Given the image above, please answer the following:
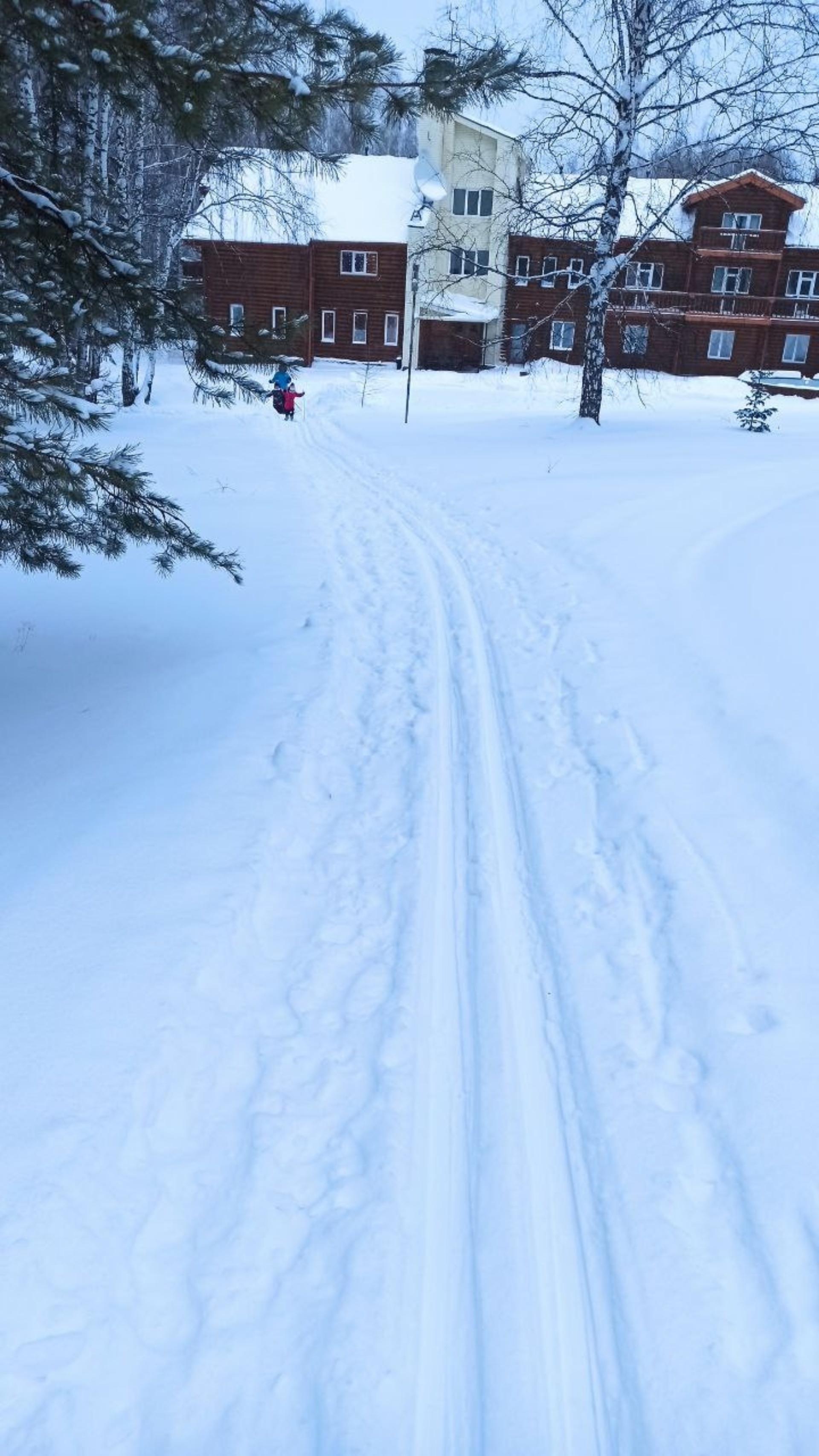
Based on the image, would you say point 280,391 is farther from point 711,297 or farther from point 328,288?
point 711,297

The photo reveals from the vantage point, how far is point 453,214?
36000mm

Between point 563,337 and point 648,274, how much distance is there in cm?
441

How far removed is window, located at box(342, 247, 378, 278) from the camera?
35.0 m

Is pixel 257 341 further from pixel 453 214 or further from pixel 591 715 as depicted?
pixel 453 214

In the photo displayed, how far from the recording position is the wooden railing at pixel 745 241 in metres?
34.7

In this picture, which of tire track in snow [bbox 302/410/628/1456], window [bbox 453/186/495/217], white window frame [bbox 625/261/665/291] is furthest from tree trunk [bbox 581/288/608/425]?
window [bbox 453/186/495/217]

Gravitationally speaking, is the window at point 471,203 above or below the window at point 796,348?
above

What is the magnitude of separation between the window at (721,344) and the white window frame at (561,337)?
5977mm

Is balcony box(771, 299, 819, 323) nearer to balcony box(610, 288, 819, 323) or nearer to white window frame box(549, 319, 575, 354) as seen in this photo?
balcony box(610, 288, 819, 323)

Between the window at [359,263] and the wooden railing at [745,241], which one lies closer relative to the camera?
the wooden railing at [745,241]

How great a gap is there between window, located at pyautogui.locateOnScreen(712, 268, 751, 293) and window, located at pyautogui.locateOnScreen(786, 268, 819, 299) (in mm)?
2010

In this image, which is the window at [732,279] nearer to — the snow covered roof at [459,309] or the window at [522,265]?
the window at [522,265]

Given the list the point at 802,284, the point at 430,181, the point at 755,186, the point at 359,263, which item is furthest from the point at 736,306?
the point at 359,263

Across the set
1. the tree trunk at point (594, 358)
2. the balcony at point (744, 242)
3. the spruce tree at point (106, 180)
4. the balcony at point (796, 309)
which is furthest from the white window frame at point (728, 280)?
the spruce tree at point (106, 180)
